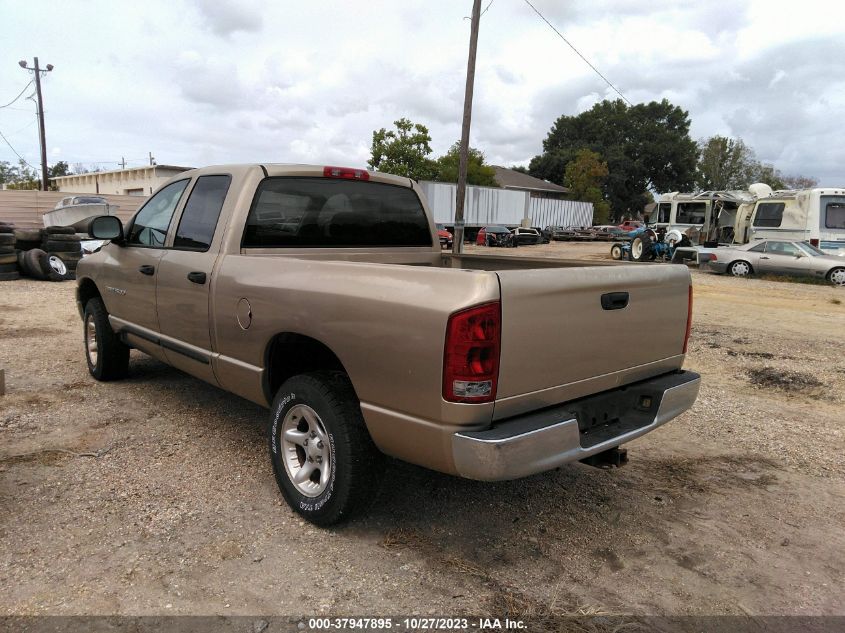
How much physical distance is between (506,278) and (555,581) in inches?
55.7

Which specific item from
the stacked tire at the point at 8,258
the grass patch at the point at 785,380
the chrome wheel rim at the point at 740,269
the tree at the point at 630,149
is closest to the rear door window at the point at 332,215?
the grass patch at the point at 785,380

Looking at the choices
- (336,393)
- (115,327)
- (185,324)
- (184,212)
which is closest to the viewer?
(336,393)

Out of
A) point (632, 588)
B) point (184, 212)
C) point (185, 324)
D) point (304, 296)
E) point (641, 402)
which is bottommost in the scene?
point (632, 588)

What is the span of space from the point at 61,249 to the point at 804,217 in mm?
20346

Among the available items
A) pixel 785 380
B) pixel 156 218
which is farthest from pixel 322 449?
pixel 785 380

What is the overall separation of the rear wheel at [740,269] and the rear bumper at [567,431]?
1644cm

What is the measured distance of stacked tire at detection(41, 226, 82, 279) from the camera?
13.2 meters

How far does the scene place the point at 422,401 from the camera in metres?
2.45

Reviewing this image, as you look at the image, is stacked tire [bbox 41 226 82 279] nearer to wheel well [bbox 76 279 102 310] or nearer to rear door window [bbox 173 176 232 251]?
wheel well [bbox 76 279 102 310]

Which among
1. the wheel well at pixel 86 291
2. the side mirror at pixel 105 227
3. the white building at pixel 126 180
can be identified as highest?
the white building at pixel 126 180

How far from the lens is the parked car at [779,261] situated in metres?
15.8

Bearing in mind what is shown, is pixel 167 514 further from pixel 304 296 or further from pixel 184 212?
pixel 184 212

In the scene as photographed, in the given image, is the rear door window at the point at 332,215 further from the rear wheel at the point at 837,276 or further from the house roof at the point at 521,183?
the house roof at the point at 521,183

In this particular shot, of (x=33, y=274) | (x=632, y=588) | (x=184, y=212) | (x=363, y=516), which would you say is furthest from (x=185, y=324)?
(x=33, y=274)
